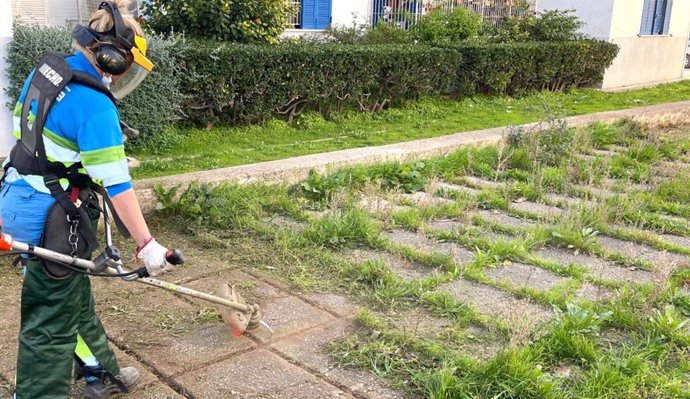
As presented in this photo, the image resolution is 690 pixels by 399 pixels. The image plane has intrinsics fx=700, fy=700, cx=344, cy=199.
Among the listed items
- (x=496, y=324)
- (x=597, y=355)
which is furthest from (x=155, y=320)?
(x=597, y=355)

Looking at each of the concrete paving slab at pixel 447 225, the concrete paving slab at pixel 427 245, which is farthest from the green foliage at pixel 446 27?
the concrete paving slab at pixel 427 245

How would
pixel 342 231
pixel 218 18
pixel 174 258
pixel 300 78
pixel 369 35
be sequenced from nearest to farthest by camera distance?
pixel 174 258
pixel 342 231
pixel 218 18
pixel 300 78
pixel 369 35

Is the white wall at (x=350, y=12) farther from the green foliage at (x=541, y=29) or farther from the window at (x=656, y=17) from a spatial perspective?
the window at (x=656, y=17)

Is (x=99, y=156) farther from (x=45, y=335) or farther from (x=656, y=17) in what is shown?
(x=656, y=17)

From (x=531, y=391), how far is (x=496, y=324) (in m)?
0.69

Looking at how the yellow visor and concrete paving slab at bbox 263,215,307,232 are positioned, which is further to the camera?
concrete paving slab at bbox 263,215,307,232

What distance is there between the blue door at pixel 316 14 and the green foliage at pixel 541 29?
11.1ft

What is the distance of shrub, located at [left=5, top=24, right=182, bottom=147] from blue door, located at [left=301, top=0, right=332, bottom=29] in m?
5.37

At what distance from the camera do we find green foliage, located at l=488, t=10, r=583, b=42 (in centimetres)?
1389

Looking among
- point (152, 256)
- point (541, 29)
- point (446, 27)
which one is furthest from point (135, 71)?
point (541, 29)

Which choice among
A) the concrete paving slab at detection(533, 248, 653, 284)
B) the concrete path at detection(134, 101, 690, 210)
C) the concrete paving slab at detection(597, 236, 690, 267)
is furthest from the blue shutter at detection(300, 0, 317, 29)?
the concrete paving slab at detection(533, 248, 653, 284)

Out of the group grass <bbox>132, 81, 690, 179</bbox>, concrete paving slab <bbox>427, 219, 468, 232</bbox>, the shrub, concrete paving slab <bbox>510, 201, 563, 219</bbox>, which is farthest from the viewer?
grass <bbox>132, 81, 690, 179</bbox>

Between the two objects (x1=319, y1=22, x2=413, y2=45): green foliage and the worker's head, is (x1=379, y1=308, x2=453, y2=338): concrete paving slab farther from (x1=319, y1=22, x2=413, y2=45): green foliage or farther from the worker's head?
(x1=319, y1=22, x2=413, y2=45): green foliage

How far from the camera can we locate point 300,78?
8656mm
